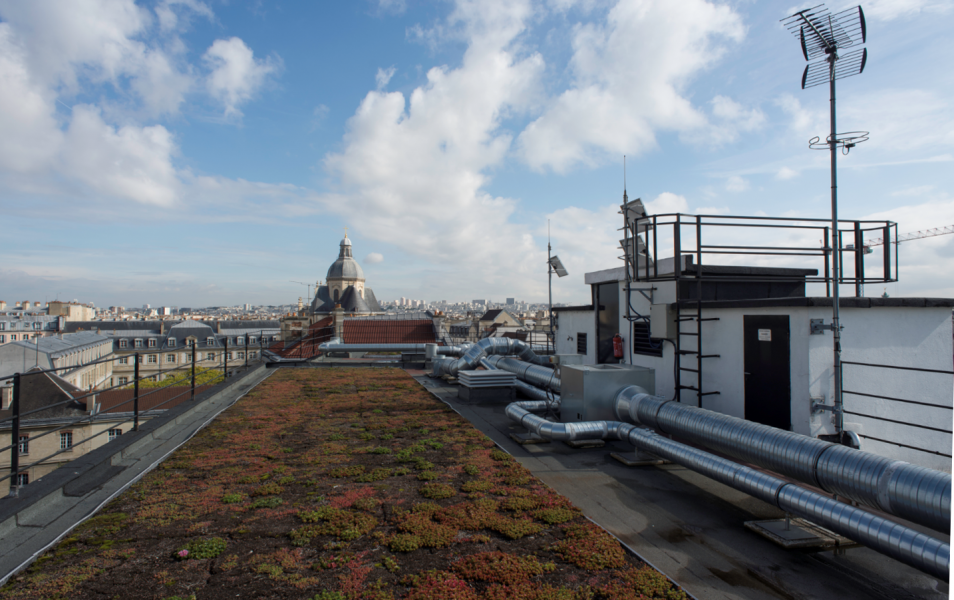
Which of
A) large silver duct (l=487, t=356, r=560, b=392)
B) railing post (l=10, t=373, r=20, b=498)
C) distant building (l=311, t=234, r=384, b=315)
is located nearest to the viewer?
railing post (l=10, t=373, r=20, b=498)

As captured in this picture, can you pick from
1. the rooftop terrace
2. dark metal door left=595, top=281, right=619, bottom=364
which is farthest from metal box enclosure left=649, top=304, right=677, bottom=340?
the rooftop terrace

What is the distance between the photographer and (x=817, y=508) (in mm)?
3805

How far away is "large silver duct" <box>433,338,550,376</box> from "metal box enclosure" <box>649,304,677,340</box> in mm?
5323

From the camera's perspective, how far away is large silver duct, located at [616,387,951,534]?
3.46m

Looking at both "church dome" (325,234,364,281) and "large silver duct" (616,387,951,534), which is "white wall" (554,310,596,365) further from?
"church dome" (325,234,364,281)

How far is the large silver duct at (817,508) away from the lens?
3.14m

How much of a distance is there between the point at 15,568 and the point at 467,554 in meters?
3.39

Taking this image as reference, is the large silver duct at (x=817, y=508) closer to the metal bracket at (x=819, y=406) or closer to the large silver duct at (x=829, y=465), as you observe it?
the large silver duct at (x=829, y=465)

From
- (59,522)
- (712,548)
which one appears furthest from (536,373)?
(59,522)

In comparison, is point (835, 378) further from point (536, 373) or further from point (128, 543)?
point (128, 543)

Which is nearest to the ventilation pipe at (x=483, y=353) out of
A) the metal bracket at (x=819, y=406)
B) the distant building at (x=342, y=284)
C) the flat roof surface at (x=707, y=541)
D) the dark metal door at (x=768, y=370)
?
the flat roof surface at (x=707, y=541)

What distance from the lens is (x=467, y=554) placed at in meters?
3.86

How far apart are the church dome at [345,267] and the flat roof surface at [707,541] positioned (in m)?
110

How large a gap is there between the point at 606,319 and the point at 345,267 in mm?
107284
